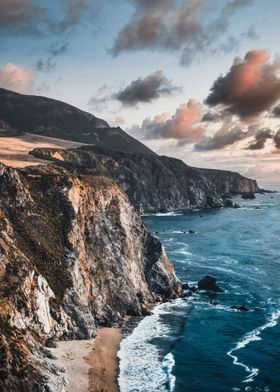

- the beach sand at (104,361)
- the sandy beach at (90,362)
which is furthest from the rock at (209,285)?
the sandy beach at (90,362)

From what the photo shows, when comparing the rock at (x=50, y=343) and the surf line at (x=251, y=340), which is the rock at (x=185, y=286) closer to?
the surf line at (x=251, y=340)

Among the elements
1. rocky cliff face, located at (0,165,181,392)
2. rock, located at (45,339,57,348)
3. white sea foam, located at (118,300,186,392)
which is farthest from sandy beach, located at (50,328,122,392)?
rocky cliff face, located at (0,165,181,392)

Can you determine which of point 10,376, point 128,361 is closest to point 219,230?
point 128,361

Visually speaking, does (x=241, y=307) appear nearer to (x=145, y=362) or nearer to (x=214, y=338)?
(x=214, y=338)

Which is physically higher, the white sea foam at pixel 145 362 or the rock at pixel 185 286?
the rock at pixel 185 286

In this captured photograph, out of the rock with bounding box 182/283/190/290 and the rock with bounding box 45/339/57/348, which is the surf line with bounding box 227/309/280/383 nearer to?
the rock with bounding box 182/283/190/290

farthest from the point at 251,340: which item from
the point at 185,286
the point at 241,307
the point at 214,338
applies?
the point at 185,286
